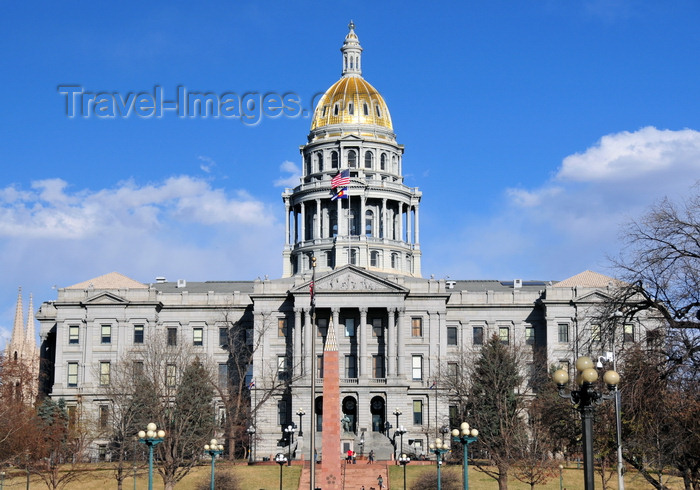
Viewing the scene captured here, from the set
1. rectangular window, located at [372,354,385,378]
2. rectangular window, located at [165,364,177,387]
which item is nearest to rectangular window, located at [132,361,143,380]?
rectangular window, located at [165,364,177,387]

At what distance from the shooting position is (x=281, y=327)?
112 m

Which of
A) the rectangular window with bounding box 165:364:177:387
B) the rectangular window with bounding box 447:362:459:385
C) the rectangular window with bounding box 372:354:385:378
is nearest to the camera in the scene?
the rectangular window with bounding box 165:364:177:387

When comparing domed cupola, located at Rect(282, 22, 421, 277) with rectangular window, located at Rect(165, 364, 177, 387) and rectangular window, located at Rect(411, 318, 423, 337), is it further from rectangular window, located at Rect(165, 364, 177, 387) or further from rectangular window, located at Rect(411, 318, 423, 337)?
rectangular window, located at Rect(165, 364, 177, 387)

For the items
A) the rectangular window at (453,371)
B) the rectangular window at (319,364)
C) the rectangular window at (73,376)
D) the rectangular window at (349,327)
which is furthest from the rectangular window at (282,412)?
the rectangular window at (73,376)

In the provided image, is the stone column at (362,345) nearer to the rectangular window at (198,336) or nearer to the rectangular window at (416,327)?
the rectangular window at (416,327)

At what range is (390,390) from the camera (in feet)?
349

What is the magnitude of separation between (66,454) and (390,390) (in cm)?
3105

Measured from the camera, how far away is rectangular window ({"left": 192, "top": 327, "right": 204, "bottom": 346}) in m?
116

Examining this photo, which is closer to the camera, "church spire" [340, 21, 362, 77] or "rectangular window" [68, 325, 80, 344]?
"rectangular window" [68, 325, 80, 344]

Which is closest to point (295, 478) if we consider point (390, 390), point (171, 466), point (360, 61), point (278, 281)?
point (171, 466)

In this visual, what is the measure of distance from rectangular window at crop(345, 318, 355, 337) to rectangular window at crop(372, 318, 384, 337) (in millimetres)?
1878

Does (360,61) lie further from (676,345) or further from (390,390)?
(676,345)

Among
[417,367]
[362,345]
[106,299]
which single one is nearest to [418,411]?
[417,367]

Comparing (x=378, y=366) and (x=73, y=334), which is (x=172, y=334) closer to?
(x=73, y=334)
